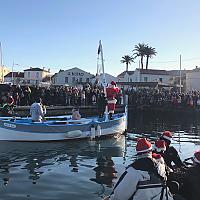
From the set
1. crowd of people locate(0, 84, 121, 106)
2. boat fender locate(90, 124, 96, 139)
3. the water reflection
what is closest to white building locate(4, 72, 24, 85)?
crowd of people locate(0, 84, 121, 106)

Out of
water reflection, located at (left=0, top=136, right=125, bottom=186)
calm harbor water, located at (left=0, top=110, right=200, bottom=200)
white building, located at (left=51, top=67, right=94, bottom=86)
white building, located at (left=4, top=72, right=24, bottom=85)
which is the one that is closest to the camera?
calm harbor water, located at (left=0, top=110, right=200, bottom=200)

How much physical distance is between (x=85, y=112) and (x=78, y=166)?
17.2m

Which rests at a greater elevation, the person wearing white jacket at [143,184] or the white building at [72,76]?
the white building at [72,76]

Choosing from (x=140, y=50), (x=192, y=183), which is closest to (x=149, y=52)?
(x=140, y=50)

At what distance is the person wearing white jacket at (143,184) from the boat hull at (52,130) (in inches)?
461

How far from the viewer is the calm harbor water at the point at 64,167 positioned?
372 inches

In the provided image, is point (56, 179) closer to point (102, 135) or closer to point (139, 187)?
point (139, 187)

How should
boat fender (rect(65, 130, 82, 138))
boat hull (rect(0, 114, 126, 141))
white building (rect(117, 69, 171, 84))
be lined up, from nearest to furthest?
boat hull (rect(0, 114, 126, 141)) → boat fender (rect(65, 130, 82, 138)) → white building (rect(117, 69, 171, 84))

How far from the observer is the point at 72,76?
76.6m

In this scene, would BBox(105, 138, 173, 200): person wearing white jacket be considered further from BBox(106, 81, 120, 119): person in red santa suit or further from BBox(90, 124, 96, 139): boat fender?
BBox(106, 81, 120, 119): person in red santa suit

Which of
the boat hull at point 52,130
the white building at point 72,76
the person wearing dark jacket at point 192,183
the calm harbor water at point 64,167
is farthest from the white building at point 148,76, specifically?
the person wearing dark jacket at point 192,183

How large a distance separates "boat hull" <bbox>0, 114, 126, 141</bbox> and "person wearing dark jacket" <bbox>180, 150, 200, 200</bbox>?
11059mm

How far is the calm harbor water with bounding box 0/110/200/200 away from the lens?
944 centimetres

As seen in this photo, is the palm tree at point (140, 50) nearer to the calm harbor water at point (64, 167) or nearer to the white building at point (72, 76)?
the white building at point (72, 76)
